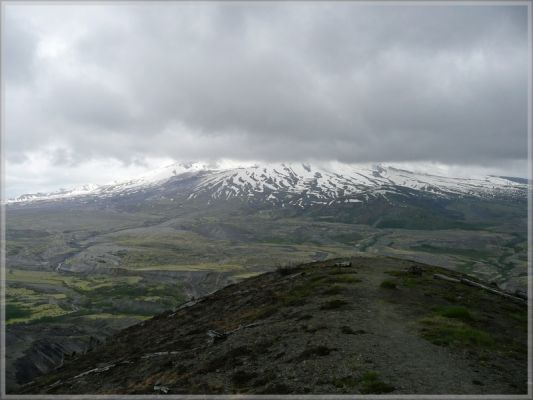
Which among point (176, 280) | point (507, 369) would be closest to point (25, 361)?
point (507, 369)

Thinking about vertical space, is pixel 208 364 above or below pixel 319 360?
below

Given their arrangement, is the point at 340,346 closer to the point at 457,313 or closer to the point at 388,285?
the point at 457,313

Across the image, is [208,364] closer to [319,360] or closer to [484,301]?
[319,360]

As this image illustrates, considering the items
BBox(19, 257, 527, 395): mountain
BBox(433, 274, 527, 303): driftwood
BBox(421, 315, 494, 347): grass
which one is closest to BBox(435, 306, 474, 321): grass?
BBox(19, 257, 527, 395): mountain

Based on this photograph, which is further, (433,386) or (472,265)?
(472,265)

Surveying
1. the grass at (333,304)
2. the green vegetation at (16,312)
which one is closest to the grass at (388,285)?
the grass at (333,304)

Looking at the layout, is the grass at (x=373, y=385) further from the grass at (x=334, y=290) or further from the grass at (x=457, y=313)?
the grass at (x=334, y=290)
